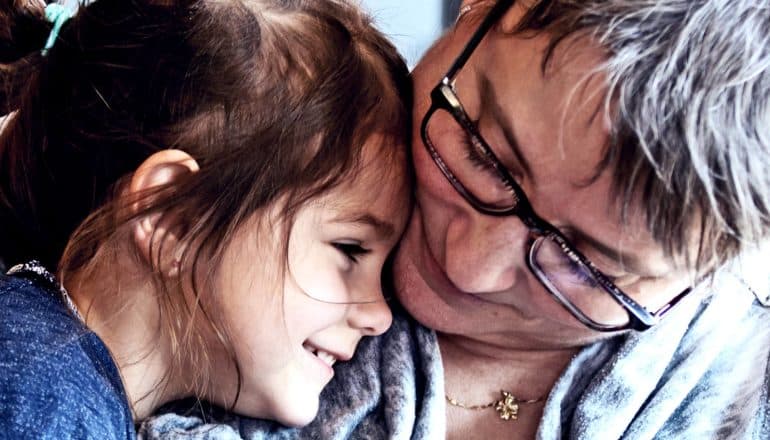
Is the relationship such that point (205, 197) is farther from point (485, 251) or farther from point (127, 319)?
point (485, 251)

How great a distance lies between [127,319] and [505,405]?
469 mm

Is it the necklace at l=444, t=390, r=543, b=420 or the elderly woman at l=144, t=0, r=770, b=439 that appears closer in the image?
the elderly woman at l=144, t=0, r=770, b=439

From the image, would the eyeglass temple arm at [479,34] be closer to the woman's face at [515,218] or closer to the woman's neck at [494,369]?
the woman's face at [515,218]

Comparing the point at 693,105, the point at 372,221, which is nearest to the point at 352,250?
the point at 372,221

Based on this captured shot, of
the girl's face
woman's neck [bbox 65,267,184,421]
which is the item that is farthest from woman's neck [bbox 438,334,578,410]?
woman's neck [bbox 65,267,184,421]

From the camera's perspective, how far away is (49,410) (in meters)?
0.89

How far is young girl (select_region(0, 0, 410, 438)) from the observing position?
1016 mm

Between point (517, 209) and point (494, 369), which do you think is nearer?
point (517, 209)

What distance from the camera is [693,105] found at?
0.76 metres

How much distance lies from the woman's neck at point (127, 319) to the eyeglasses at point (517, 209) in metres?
0.38

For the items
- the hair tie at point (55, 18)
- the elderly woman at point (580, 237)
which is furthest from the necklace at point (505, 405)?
the hair tie at point (55, 18)

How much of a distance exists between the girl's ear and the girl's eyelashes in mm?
192

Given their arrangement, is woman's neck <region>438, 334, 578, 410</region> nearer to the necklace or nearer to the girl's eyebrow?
the necklace

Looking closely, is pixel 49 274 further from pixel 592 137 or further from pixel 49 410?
pixel 592 137
